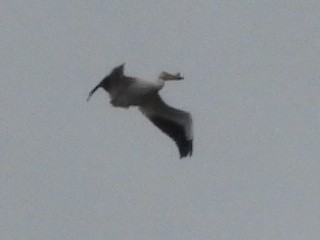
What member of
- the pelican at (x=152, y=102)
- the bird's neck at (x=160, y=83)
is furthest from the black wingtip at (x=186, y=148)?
the bird's neck at (x=160, y=83)

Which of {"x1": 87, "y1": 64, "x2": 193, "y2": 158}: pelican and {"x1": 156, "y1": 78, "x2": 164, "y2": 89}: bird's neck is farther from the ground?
{"x1": 156, "y1": 78, "x2": 164, "y2": 89}: bird's neck

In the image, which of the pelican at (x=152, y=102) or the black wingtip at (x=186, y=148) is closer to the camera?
the pelican at (x=152, y=102)

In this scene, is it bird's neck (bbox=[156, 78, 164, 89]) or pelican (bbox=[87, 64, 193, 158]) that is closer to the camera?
pelican (bbox=[87, 64, 193, 158])

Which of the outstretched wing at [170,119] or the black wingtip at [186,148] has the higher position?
the outstretched wing at [170,119]

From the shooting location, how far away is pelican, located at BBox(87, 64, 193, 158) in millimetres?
37031

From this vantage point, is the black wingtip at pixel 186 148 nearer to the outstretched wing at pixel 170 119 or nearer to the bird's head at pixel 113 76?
the outstretched wing at pixel 170 119

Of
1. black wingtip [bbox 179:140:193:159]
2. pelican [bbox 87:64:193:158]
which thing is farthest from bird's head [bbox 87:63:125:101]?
black wingtip [bbox 179:140:193:159]

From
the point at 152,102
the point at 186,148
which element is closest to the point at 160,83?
the point at 152,102

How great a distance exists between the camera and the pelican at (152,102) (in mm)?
37031

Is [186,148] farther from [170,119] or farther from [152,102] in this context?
[152,102]

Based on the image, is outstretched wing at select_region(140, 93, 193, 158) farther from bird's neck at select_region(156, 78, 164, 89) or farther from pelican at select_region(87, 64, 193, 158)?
bird's neck at select_region(156, 78, 164, 89)

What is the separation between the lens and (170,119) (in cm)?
3838

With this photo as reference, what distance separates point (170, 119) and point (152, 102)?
0.55 metres

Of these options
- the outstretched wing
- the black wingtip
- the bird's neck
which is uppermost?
the bird's neck
